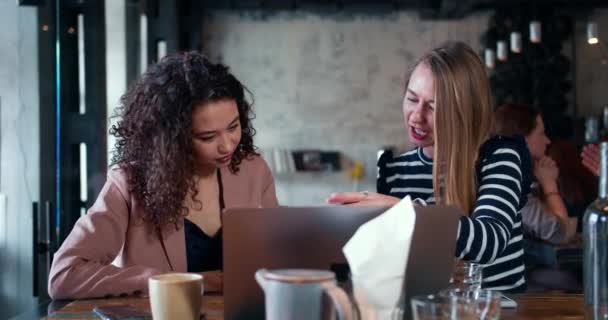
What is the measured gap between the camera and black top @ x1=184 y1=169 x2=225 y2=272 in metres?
2.11

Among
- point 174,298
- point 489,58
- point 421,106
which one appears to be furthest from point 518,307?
point 489,58

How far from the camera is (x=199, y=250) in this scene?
2115 mm

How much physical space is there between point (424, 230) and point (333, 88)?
629 centimetres

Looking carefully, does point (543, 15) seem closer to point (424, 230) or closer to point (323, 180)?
point (323, 180)

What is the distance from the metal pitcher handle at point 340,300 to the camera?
2.81 feet

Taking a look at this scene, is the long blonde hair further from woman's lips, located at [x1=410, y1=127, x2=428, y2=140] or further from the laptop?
the laptop

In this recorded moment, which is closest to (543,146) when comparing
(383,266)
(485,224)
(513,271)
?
(513,271)

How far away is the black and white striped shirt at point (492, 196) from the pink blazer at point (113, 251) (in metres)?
0.56

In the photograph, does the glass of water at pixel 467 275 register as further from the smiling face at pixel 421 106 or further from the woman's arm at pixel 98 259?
the woman's arm at pixel 98 259

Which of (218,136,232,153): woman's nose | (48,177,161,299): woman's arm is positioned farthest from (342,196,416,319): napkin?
(218,136,232,153): woman's nose

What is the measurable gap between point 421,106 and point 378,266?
1.10 meters

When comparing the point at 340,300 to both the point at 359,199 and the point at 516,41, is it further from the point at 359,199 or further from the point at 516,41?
the point at 516,41

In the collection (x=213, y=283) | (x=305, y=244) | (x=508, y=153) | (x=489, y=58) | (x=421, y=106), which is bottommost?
(x=213, y=283)

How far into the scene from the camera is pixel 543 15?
7012 mm
